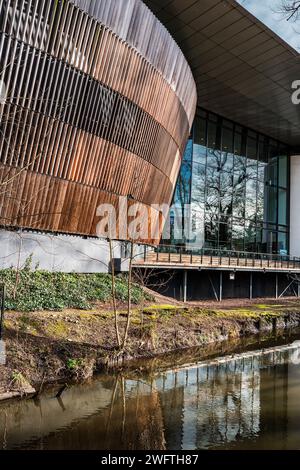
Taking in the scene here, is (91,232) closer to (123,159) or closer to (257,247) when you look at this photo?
(123,159)

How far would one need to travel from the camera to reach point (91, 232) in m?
18.0

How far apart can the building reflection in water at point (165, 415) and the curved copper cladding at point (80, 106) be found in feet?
23.2

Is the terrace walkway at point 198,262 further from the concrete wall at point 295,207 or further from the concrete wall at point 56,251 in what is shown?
the concrete wall at point 295,207

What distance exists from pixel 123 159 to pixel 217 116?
18571mm

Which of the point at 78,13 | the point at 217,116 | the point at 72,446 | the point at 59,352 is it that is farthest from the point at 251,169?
the point at 72,446

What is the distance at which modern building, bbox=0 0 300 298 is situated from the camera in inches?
573

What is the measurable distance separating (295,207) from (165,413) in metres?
38.5

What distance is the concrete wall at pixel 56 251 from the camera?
15.7 meters

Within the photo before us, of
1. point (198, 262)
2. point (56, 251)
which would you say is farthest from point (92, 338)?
point (198, 262)

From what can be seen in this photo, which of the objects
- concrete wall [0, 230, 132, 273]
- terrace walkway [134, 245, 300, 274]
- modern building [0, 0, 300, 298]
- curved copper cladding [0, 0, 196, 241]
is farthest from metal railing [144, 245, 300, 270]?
curved copper cladding [0, 0, 196, 241]

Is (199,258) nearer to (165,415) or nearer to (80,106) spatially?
(80,106)

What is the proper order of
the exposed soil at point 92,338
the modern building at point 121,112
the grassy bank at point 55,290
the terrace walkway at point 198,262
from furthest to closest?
the terrace walkway at point 198,262, the modern building at point 121,112, the grassy bank at point 55,290, the exposed soil at point 92,338

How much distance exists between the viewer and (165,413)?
24.7 feet

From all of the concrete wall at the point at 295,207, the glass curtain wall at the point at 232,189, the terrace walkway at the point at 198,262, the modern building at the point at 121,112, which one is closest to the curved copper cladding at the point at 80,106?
the modern building at the point at 121,112
